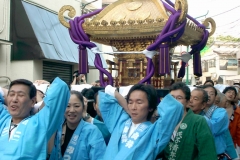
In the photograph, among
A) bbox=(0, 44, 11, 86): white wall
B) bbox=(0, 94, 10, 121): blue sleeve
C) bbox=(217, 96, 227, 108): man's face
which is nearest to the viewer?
bbox=(0, 94, 10, 121): blue sleeve

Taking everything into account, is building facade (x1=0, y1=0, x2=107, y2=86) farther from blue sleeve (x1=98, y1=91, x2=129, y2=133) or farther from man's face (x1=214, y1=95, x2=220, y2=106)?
blue sleeve (x1=98, y1=91, x2=129, y2=133)

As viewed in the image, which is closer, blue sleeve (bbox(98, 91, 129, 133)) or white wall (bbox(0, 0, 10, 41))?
blue sleeve (bbox(98, 91, 129, 133))

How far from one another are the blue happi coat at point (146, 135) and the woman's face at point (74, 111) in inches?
13.3

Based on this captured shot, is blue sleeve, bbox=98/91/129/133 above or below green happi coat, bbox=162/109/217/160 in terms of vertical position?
above

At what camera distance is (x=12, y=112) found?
2217 millimetres

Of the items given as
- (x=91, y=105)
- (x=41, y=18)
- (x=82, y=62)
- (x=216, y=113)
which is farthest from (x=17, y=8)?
(x=216, y=113)

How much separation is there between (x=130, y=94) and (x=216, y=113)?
→ 5.67 ft

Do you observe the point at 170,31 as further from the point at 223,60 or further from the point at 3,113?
the point at 223,60

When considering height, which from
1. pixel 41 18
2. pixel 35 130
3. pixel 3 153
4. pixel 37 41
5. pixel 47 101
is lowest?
pixel 3 153

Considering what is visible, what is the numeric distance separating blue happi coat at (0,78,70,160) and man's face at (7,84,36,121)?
8cm

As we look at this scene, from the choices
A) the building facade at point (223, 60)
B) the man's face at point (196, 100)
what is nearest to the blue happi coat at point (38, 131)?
the man's face at point (196, 100)

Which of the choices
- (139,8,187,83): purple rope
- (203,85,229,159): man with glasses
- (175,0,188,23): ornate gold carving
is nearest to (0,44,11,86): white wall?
(139,8,187,83): purple rope

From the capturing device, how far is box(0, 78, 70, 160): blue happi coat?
206 cm

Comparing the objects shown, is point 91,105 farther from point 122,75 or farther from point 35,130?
point 35,130
